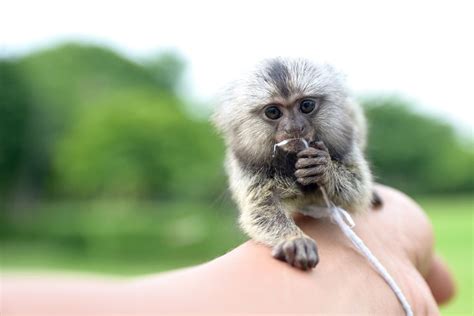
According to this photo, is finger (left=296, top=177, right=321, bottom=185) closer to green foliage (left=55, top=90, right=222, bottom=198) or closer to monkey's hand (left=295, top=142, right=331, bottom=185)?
monkey's hand (left=295, top=142, right=331, bottom=185)

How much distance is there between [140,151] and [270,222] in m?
34.0

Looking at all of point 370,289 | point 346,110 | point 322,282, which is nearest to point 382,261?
point 370,289

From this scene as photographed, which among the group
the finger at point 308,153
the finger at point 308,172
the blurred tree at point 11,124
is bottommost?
the finger at point 308,172

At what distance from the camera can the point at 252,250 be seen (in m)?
3.26

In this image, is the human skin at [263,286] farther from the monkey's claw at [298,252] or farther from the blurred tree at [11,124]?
the blurred tree at [11,124]

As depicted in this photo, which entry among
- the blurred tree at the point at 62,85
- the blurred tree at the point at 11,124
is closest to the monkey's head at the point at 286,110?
the blurred tree at the point at 11,124

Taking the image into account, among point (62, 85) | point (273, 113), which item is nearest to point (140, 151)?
point (62, 85)

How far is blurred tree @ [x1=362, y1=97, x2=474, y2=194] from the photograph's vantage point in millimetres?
49594

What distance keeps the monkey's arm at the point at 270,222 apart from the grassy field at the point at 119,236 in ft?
47.3

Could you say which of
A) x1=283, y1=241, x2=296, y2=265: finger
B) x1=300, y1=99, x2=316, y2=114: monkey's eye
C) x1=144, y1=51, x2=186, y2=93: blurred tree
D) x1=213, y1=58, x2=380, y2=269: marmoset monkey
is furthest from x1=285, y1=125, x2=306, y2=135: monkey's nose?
x1=144, y1=51, x2=186, y2=93: blurred tree

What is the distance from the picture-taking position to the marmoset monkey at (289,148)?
3.70 m

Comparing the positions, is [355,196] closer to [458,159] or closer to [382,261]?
[382,261]

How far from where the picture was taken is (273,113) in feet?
13.0

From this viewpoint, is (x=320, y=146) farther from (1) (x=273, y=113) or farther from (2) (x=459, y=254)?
(2) (x=459, y=254)
